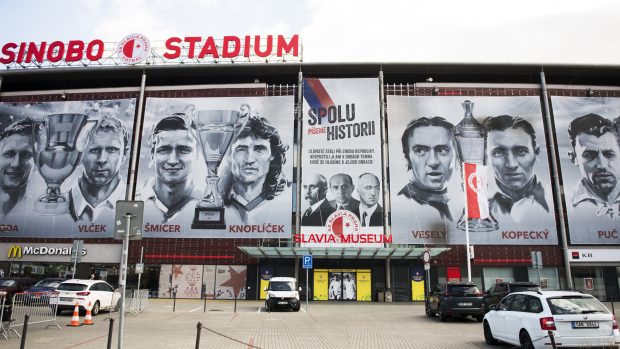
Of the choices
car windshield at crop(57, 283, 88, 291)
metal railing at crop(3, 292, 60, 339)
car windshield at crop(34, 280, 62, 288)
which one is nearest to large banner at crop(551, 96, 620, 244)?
car windshield at crop(57, 283, 88, 291)

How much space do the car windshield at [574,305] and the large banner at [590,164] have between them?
30283 mm

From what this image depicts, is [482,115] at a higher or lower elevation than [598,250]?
higher

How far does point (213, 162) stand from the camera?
3838 centimetres

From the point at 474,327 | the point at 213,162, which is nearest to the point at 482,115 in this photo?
the point at 213,162

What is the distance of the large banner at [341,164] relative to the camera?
36.1m

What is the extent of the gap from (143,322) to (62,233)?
24.9 metres

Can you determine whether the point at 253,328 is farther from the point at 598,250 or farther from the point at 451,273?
the point at 598,250

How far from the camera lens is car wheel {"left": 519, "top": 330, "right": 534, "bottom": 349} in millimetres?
9911

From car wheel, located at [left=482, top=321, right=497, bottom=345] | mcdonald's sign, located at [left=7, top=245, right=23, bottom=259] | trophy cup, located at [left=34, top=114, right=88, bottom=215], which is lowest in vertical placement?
car wheel, located at [left=482, top=321, right=497, bottom=345]

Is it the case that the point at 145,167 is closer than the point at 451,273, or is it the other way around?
the point at 451,273

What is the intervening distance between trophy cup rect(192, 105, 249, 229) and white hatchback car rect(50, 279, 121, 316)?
16524 mm

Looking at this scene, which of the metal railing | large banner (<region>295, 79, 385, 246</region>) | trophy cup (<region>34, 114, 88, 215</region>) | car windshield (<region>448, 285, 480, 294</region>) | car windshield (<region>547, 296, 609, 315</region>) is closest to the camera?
car windshield (<region>547, 296, 609, 315</region>)

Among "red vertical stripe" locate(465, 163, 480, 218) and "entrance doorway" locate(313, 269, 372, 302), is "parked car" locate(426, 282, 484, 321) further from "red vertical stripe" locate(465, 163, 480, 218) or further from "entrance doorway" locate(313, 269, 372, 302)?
"entrance doorway" locate(313, 269, 372, 302)

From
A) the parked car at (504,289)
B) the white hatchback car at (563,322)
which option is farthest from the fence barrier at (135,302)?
the white hatchback car at (563,322)
